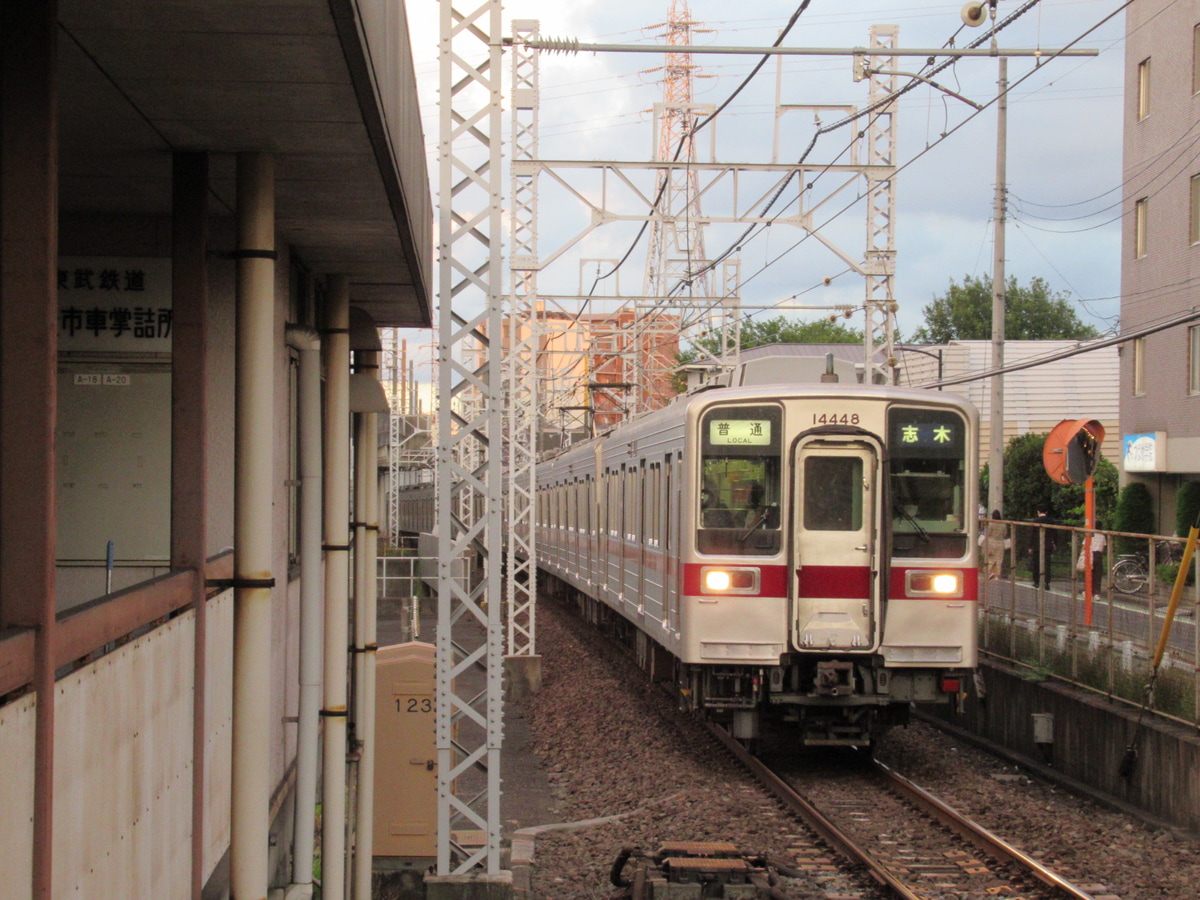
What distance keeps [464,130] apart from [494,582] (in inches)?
99.3

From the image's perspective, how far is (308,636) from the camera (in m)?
5.99

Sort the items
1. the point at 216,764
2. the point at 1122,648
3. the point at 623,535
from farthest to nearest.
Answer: the point at 623,535 → the point at 1122,648 → the point at 216,764

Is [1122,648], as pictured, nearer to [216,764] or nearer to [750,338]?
[216,764]

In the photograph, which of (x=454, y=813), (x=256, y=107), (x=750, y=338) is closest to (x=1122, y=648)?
(x=454, y=813)

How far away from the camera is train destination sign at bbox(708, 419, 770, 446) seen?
419 inches

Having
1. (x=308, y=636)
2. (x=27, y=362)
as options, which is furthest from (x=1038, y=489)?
(x=27, y=362)

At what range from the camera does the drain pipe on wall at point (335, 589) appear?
648cm

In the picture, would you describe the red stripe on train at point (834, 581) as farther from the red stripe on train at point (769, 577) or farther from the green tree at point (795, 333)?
the green tree at point (795, 333)

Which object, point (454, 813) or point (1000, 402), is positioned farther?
point (1000, 402)

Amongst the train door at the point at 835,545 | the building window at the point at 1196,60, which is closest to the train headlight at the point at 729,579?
the train door at the point at 835,545

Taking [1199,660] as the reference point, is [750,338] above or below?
above

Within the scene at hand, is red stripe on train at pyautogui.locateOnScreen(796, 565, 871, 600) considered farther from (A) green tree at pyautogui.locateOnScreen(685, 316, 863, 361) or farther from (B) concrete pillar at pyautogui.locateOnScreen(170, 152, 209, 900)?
(A) green tree at pyautogui.locateOnScreen(685, 316, 863, 361)

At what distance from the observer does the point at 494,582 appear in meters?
7.82

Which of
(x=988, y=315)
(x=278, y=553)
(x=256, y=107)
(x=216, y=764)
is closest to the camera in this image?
(x=256, y=107)
